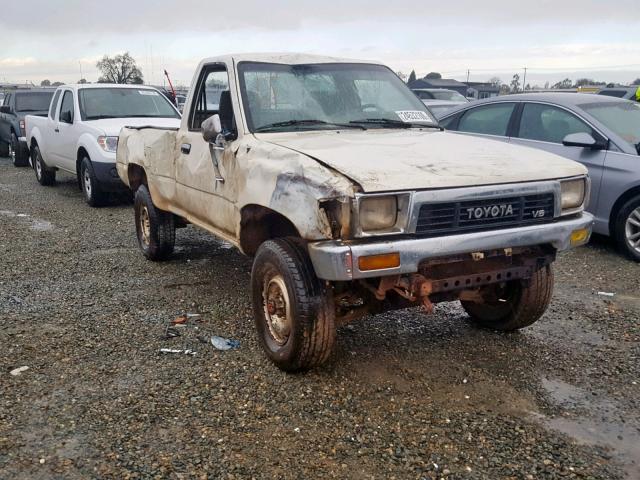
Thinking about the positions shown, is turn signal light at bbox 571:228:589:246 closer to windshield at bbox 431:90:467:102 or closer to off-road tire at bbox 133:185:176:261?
off-road tire at bbox 133:185:176:261

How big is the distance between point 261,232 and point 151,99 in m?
7.24

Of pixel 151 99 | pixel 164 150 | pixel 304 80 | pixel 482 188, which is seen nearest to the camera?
pixel 482 188

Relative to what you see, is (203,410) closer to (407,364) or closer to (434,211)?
(407,364)

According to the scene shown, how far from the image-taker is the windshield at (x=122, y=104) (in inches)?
403

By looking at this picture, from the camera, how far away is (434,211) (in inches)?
131

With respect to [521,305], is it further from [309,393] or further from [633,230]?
[633,230]

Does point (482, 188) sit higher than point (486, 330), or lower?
higher

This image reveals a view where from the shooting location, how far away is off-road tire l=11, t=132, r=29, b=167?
50.4ft

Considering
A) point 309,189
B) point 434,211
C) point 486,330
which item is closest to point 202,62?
point 309,189

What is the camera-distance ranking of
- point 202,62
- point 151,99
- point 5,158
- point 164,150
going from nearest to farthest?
1. point 202,62
2. point 164,150
3. point 151,99
4. point 5,158

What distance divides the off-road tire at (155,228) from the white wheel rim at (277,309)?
2548mm

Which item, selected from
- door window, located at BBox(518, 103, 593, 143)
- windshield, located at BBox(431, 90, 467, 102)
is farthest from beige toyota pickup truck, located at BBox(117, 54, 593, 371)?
windshield, located at BBox(431, 90, 467, 102)

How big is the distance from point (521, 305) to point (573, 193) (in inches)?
35.3

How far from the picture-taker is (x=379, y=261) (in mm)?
3188
